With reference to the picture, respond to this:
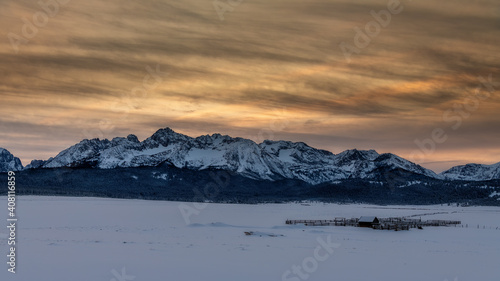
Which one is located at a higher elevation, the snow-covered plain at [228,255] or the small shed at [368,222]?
the small shed at [368,222]

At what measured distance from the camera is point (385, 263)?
127 feet

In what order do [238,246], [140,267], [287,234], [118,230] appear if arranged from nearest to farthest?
1. [140,267]
2. [238,246]
3. [118,230]
4. [287,234]

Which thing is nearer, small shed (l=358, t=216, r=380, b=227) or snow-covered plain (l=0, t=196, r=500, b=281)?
snow-covered plain (l=0, t=196, r=500, b=281)

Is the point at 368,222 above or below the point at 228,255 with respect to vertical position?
above

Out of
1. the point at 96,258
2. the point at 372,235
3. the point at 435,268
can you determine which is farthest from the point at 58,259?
the point at 372,235

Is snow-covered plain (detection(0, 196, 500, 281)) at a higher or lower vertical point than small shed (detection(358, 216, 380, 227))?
lower

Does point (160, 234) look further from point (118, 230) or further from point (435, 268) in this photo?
point (435, 268)

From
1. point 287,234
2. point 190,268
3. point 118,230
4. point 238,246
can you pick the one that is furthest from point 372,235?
point 190,268

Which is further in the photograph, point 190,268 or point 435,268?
point 435,268

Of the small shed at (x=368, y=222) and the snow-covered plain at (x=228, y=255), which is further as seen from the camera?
the small shed at (x=368, y=222)

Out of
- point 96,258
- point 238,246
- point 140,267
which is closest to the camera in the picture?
point 140,267

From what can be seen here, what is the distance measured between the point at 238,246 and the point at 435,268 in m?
16.0

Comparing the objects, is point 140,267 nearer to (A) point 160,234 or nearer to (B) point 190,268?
(B) point 190,268

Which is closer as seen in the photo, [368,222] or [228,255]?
[228,255]
